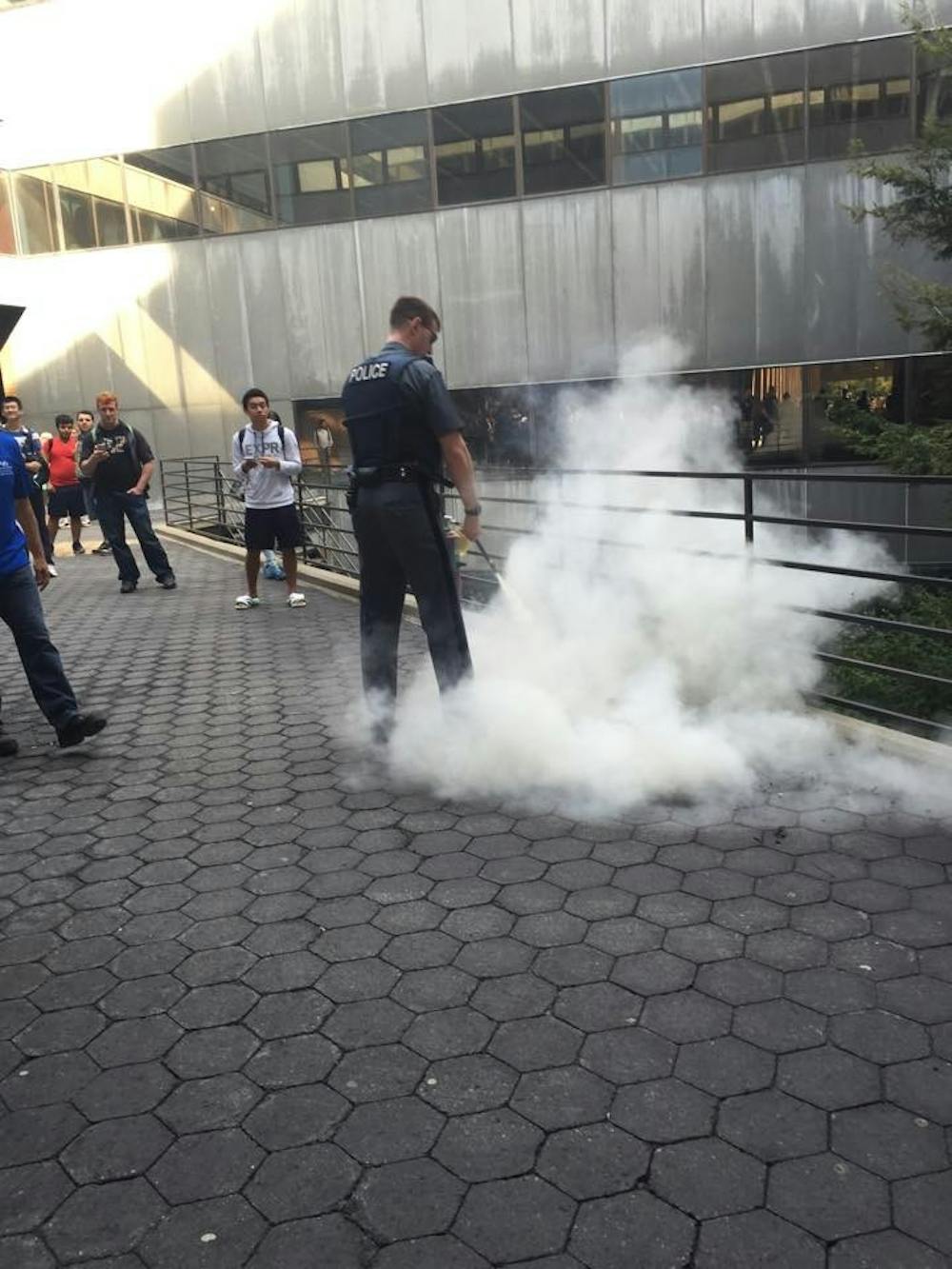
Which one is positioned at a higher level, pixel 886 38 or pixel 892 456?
pixel 886 38

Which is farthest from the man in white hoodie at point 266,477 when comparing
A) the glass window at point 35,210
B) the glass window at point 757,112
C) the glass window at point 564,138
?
the glass window at point 35,210

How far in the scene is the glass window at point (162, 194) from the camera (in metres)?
16.4

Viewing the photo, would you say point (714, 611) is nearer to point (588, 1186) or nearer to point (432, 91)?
point (588, 1186)

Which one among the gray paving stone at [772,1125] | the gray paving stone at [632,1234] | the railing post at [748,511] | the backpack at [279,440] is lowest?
the gray paving stone at [632,1234]

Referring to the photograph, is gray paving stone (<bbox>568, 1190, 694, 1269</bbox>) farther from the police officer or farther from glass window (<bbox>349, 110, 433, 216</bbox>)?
glass window (<bbox>349, 110, 433, 216</bbox>)

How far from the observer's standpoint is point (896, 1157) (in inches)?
76.4

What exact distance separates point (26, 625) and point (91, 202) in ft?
48.9

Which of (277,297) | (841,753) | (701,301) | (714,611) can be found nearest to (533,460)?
(701,301)

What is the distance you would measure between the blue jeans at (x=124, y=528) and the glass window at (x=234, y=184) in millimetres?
8812

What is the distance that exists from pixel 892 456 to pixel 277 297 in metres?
10.4

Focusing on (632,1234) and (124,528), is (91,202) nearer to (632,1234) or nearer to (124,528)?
(124,528)

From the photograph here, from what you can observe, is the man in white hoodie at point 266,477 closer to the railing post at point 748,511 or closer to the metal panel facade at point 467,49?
the railing post at point 748,511

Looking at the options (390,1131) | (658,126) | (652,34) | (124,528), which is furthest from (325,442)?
(390,1131)

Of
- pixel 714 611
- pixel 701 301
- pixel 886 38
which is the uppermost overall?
pixel 886 38
